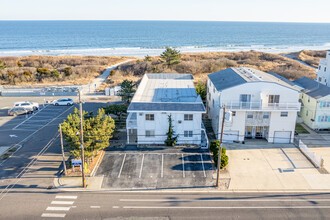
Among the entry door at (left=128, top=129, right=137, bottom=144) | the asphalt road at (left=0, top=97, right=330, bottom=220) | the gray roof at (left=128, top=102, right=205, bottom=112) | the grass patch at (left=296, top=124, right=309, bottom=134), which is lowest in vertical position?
the asphalt road at (left=0, top=97, right=330, bottom=220)

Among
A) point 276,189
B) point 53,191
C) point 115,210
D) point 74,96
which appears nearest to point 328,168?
point 276,189

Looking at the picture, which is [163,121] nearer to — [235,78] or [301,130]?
[235,78]

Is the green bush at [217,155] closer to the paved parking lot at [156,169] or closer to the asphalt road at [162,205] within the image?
the paved parking lot at [156,169]

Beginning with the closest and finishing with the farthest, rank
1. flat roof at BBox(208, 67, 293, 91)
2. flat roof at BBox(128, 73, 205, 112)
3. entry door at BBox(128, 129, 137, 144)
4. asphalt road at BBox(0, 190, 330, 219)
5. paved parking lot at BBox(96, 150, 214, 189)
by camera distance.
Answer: asphalt road at BBox(0, 190, 330, 219) → paved parking lot at BBox(96, 150, 214, 189) → flat roof at BBox(128, 73, 205, 112) → flat roof at BBox(208, 67, 293, 91) → entry door at BBox(128, 129, 137, 144)

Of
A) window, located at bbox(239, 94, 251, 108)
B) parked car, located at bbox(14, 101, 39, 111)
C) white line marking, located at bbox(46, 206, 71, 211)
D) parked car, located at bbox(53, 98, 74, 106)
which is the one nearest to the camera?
white line marking, located at bbox(46, 206, 71, 211)

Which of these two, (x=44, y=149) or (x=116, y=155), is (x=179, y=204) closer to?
(x=116, y=155)

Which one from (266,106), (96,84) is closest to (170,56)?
(96,84)

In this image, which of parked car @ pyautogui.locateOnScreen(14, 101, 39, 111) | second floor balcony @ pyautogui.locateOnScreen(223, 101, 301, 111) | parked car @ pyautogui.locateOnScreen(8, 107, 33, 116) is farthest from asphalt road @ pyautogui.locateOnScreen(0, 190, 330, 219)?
parked car @ pyautogui.locateOnScreen(14, 101, 39, 111)

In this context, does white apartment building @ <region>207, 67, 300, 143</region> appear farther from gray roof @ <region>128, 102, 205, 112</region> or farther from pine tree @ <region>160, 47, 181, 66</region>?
pine tree @ <region>160, 47, 181, 66</region>
